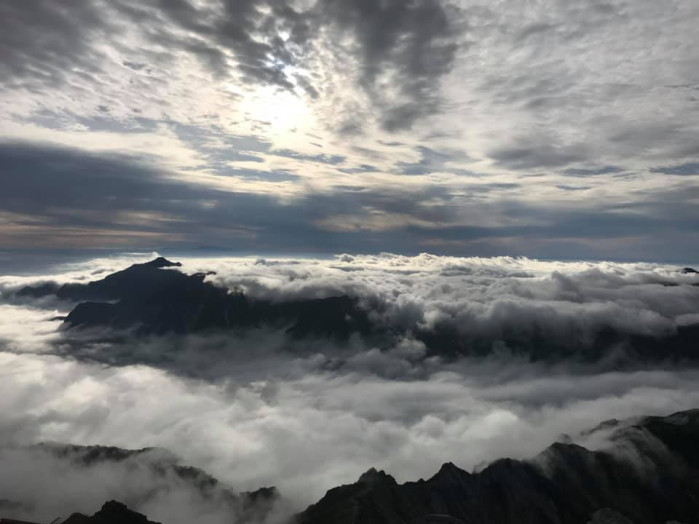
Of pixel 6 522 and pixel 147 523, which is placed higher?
pixel 6 522

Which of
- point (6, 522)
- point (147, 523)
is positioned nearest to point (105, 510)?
point (147, 523)

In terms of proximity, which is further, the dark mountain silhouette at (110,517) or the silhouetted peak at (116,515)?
the silhouetted peak at (116,515)

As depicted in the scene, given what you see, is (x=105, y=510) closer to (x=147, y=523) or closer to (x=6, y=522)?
(x=147, y=523)

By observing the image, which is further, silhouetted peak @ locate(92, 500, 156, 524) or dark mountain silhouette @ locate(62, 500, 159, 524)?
silhouetted peak @ locate(92, 500, 156, 524)

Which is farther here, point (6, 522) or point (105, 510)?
point (105, 510)

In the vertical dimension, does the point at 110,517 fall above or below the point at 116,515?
above

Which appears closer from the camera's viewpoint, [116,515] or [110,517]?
[110,517]
